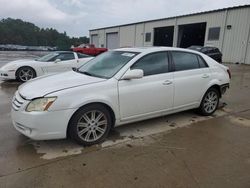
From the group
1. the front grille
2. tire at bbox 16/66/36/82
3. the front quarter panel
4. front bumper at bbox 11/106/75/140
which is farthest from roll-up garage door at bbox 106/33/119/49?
front bumper at bbox 11/106/75/140

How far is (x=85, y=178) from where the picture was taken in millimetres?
2748

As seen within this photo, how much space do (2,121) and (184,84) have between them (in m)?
3.70

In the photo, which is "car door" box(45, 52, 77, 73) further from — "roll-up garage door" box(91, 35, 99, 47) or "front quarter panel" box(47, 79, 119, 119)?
"roll-up garage door" box(91, 35, 99, 47)

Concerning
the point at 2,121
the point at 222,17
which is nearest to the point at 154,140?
the point at 2,121

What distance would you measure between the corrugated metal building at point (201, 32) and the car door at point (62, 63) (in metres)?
15.9

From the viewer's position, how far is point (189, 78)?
452 centimetres

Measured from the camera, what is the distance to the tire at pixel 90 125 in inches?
133

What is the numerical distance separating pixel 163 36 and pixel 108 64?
31.5m

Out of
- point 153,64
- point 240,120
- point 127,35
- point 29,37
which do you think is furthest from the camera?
point 29,37

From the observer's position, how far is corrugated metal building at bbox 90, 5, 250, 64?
19.6m

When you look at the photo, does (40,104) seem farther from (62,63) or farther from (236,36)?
(236,36)

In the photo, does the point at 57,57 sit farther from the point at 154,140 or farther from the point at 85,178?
the point at 85,178

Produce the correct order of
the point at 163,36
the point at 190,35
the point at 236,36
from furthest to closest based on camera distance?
1. the point at 163,36
2. the point at 190,35
3. the point at 236,36

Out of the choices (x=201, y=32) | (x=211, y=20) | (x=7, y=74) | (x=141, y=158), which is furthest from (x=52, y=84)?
(x=201, y=32)
